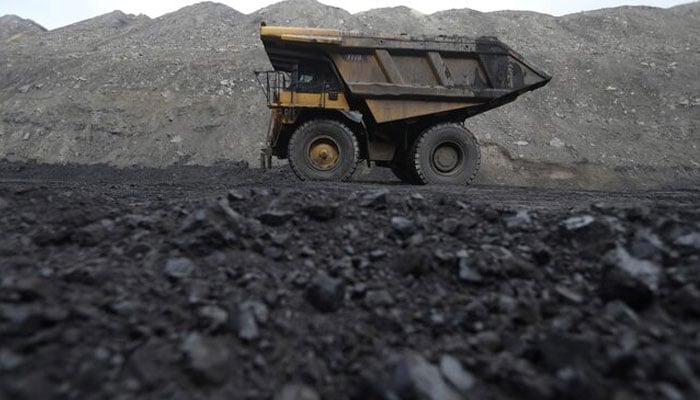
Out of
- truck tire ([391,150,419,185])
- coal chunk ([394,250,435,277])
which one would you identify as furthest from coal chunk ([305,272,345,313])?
truck tire ([391,150,419,185])

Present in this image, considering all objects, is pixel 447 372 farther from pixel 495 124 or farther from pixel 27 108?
pixel 27 108

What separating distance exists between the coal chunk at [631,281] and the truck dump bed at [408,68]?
5.00m

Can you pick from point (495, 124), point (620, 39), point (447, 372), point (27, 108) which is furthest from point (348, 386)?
point (620, 39)

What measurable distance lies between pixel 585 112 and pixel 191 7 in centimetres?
1910

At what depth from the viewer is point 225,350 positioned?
1.62 meters

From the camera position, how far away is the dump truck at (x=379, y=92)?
6711mm

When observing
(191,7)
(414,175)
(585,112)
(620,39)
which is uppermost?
(191,7)

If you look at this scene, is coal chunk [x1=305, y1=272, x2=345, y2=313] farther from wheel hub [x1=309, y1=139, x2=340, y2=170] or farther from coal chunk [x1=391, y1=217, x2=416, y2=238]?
wheel hub [x1=309, y1=139, x2=340, y2=170]

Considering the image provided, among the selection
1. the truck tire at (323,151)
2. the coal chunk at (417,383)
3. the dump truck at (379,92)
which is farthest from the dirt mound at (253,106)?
the coal chunk at (417,383)

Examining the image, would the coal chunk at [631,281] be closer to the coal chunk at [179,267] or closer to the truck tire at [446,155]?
the coal chunk at [179,267]

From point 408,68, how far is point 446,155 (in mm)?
1449

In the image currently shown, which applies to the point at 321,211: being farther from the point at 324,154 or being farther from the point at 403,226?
the point at 324,154

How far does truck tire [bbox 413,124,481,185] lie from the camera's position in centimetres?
700

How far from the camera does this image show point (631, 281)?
1.95 metres
